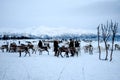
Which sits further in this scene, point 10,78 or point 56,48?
point 56,48

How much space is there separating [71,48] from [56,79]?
1071 cm

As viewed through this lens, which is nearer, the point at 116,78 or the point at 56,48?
the point at 116,78

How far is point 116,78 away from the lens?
8.63m

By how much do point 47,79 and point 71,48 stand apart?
10.7m

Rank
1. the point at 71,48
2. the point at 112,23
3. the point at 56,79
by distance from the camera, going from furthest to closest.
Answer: the point at 71,48 → the point at 112,23 → the point at 56,79

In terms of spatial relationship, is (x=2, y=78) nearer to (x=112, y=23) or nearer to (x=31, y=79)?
(x=31, y=79)

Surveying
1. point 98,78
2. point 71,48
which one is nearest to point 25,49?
point 71,48

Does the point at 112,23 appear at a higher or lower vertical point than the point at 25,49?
higher

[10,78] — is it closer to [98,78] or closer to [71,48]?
[98,78]

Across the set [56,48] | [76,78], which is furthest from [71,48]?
[76,78]

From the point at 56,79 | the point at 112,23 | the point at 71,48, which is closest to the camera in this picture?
the point at 56,79

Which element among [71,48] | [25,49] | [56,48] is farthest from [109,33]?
[25,49]

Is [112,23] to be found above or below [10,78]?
above

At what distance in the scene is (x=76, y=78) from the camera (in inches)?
340
